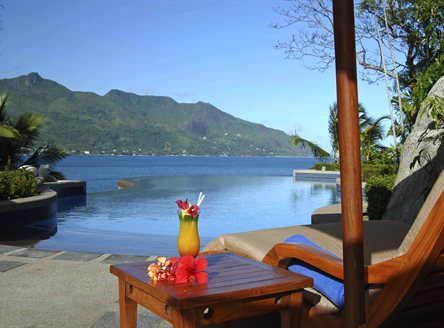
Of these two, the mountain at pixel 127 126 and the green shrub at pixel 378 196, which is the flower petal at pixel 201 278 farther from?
the mountain at pixel 127 126

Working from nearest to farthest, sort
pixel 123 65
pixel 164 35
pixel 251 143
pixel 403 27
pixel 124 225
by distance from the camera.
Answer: pixel 124 225 → pixel 403 27 → pixel 164 35 → pixel 123 65 → pixel 251 143

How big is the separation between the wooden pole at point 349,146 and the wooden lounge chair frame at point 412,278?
0.20ft

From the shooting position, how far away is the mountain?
8419cm

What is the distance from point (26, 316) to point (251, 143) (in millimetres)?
122775

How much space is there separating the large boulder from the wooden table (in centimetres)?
278

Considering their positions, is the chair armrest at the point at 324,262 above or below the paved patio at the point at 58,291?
above

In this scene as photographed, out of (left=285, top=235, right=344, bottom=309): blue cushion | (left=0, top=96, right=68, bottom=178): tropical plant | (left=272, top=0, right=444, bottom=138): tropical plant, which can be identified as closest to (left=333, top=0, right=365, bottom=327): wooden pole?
(left=285, top=235, right=344, bottom=309): blue cushion

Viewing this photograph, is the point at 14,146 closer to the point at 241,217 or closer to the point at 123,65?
the point at 241,217

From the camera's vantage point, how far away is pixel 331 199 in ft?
39.7

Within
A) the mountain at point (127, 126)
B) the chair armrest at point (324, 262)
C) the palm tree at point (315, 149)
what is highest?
the mountain at point (127, 126)

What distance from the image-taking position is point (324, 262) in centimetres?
163

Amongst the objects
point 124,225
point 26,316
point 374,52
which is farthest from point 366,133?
point 26,316

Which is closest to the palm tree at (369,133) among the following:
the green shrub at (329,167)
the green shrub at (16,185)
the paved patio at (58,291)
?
the green shrub at (329,167)

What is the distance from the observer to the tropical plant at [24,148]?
12.0 metres
